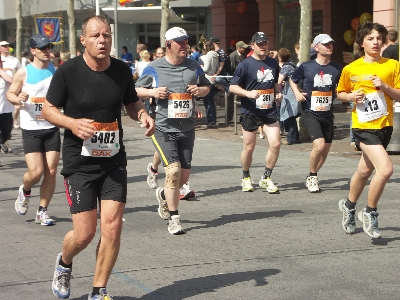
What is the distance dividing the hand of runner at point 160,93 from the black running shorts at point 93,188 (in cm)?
285

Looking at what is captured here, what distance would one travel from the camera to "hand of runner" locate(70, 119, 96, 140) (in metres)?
5.54

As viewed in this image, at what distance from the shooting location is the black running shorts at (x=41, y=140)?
902cm

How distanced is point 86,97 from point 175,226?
2.93m

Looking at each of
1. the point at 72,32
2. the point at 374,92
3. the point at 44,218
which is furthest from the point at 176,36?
the point at 72,32

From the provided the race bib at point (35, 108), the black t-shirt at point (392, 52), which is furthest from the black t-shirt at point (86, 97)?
the black t-shirt at point (392, 52)

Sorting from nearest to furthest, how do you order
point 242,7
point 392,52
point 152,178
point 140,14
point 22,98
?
point 22,98 < point 152,178 < point 392,52 < point 242,7 < point 140,14

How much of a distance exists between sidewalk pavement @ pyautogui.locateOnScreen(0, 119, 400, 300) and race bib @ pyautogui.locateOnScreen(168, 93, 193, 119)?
116 centimetres

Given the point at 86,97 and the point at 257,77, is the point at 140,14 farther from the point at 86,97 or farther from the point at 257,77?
the point at 86,97

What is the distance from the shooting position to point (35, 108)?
9.18 m

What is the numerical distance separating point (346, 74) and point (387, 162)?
953 mm

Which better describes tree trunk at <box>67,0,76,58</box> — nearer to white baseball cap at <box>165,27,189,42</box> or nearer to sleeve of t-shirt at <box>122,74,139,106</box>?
white baseball cap at <box>165,27,189,42</box>

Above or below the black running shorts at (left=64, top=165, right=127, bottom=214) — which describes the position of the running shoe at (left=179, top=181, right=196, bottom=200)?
below

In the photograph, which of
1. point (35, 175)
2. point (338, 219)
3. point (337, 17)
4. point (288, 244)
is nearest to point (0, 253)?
point (35, 175)

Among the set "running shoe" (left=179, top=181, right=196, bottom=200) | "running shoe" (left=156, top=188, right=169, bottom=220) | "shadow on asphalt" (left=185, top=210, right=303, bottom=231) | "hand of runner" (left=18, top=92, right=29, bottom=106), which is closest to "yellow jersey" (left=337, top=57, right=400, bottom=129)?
"shadow on asphalt" (left=185, top=210, right=303, bottom=231)
